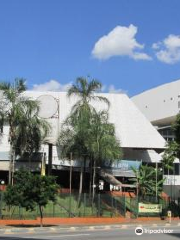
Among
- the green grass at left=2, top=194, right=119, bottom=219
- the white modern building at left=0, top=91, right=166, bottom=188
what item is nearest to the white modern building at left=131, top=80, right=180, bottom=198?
the white modern building at left=0, top=91, right=166, bottom=188

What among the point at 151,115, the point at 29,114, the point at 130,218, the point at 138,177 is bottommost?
the point at 130,218

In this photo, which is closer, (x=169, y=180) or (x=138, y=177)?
(x=138, y=177)

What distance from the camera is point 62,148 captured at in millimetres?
55969

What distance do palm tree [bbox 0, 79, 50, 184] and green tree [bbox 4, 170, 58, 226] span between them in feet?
42.6

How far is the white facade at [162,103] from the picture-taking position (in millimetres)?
105938

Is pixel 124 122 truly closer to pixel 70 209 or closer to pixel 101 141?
pixel 101 141

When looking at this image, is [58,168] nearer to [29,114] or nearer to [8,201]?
[29,114]

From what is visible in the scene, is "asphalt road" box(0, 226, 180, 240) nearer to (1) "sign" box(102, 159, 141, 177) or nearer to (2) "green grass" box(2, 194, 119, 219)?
(2) "green grass" box(2, 194, 119, 219)

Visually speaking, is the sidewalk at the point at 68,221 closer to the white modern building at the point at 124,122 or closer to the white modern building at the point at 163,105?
the white modern building at the point at 124,122

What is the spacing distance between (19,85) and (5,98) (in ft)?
6.15

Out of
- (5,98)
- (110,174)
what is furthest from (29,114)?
(110,174)

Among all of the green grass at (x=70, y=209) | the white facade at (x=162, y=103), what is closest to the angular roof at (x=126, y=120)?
the white facade at (x=162, y=103)

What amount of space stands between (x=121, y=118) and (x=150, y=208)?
2564 cm

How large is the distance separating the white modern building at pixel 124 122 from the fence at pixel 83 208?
66.8 ft
